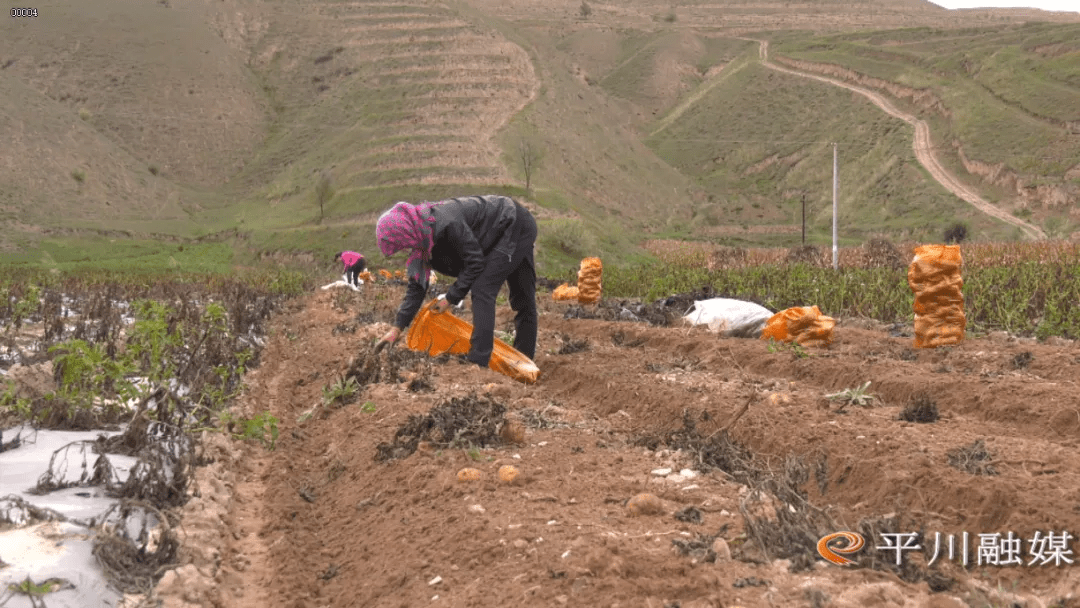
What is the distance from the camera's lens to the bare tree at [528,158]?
36.5 metres

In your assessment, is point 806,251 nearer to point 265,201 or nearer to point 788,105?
point 265,201

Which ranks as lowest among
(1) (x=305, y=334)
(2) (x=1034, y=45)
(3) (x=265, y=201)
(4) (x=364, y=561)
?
(3) (x=265, y=201)

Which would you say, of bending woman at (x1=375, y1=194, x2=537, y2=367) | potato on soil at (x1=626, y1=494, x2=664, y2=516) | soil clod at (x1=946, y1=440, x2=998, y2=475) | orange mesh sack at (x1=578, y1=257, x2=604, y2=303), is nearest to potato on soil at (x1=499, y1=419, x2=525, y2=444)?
potato on soil at (x1=626, y1=494, x2=664, y2=516)

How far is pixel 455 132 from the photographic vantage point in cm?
4147

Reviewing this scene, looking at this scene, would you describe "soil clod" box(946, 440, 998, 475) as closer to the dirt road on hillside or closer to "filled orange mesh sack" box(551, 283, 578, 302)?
"filled orange mesh sack" box(551, 283, 578, 302)

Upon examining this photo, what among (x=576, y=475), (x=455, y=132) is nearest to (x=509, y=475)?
(x=576, y=475)

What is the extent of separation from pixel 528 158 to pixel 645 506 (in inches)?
1383

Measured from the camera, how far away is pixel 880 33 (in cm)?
7112

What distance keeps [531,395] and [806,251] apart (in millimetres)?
17414

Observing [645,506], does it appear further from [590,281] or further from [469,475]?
[590,281]

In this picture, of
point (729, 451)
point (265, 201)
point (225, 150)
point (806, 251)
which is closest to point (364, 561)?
point (729, 451)

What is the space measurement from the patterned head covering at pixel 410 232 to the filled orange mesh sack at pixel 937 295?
4.50 metres

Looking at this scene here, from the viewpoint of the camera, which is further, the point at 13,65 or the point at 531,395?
the point at 13,65

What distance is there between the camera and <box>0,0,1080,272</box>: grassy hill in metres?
37.1
